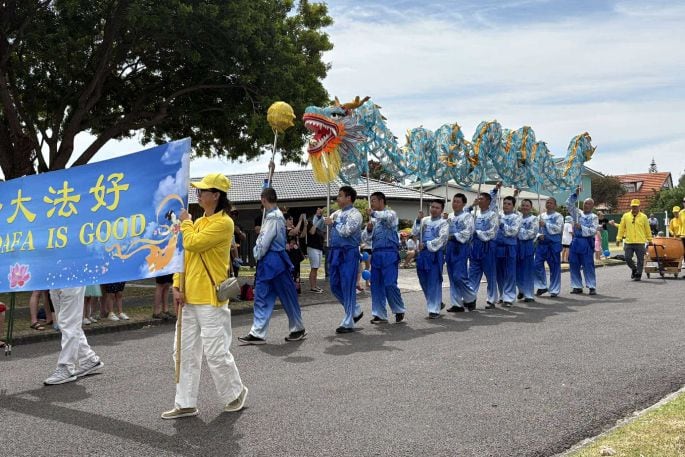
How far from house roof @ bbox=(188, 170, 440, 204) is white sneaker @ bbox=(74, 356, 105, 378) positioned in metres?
23.9

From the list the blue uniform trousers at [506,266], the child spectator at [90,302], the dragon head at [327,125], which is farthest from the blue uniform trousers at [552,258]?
the child spectator at [90,302]

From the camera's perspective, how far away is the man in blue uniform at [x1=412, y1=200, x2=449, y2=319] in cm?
1088

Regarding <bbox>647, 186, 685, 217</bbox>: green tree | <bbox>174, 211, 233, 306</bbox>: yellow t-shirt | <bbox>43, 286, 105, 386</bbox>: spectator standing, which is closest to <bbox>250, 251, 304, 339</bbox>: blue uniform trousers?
<bbox>43, 286, 105, 386</bbox>: spectator standing

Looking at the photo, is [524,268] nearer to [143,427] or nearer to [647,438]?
[647,438]

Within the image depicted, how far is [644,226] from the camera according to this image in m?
16.8

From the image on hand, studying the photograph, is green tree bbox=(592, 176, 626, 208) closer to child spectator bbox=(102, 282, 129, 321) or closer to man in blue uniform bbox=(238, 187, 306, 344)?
child spectator bbox=(102, 282, 129, 321)

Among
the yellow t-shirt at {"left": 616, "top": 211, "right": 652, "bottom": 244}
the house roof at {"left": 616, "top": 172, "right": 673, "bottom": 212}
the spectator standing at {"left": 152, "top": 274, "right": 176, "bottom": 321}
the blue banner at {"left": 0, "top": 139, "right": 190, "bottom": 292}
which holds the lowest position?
the spectator standing at {"left": 152, "top": 274, "right": 176, "bottom": 321}

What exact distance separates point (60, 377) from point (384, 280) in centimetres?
494

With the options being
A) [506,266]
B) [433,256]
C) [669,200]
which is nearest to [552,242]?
[506,266]

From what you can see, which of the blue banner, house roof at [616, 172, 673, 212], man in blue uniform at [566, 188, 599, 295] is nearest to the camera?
the blue banner

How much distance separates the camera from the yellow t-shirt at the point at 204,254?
526 cm

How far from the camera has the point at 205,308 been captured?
210 inches

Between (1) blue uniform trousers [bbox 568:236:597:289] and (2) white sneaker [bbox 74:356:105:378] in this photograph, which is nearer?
(2) white sneaker [bbox 74:356:105:378]

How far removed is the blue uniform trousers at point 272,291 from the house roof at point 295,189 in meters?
22.0
